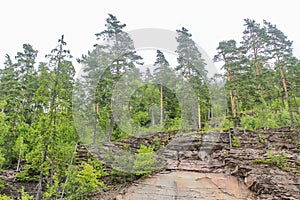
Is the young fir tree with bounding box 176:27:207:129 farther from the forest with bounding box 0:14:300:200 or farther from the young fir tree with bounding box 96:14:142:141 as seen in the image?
the young fir tree with bounding box 96:14:142:141

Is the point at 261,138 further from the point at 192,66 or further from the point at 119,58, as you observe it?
the point at 119,58

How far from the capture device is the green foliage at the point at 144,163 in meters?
13.6

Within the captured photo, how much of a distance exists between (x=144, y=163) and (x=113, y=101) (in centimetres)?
640

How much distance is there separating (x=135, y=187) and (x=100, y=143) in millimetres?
5389

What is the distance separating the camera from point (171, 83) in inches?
920

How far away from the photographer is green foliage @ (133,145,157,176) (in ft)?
44.7

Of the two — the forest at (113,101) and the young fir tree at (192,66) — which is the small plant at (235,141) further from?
the young fir tree at (192,66)

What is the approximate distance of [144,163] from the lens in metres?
13.8

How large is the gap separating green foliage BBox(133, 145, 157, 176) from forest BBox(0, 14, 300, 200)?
45cm

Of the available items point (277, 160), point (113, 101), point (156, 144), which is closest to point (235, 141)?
point (277, 160)

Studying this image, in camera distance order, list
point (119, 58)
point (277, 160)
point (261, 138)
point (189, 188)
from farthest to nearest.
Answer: point (119, 58) < point (261, 138) < point (277, 160) < point (189, 188)

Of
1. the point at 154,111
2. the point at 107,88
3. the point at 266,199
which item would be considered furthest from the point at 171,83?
the point at 266,199

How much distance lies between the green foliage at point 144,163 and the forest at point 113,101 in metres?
0.45

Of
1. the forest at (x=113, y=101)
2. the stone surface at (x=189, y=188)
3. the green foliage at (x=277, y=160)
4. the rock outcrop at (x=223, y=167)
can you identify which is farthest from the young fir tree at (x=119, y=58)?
the green foliage at (x=277, y=160)
